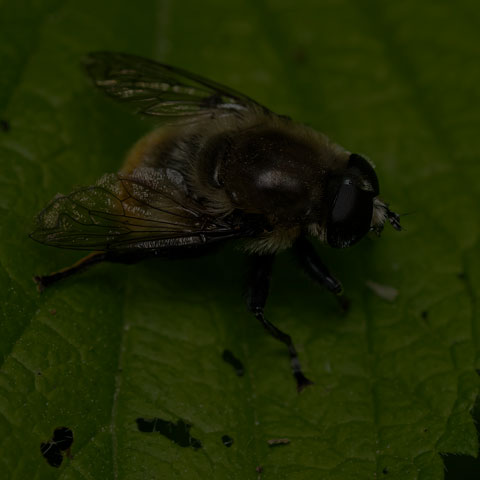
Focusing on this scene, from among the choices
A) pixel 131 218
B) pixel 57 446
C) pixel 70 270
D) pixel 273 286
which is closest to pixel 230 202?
pixel 131 218

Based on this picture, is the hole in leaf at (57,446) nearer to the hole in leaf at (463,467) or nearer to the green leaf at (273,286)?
the green leaf at (273,286)

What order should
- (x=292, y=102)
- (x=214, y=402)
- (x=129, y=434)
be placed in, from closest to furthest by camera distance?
(x=129, y=434) → (x=214, y=402) → (x=292, y=102)

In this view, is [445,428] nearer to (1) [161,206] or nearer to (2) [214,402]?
(2) [214,402]

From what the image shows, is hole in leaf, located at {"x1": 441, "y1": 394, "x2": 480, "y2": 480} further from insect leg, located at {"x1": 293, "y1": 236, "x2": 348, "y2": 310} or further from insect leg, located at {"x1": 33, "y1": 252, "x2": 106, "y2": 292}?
insect leg, located at {"x1": 33, "y1": 252, "x2": 106, "y2": 292}

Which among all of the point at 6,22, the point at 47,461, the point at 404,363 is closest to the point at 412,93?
the point at 404,363

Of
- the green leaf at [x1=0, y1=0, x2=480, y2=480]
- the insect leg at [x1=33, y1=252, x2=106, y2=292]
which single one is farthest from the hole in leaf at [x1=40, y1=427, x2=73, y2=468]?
the insect leg at [x1=33, y1=252, x2=106, y2=292]
